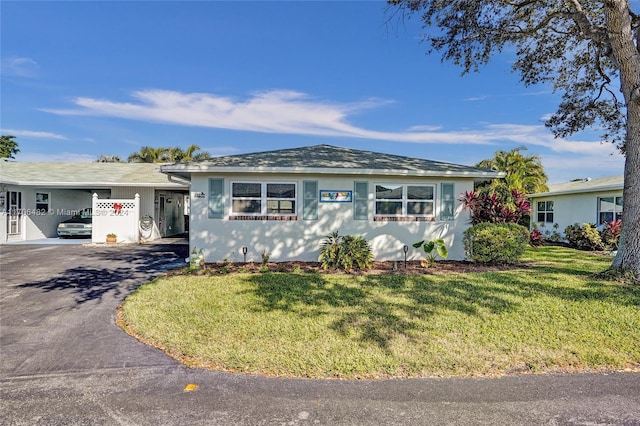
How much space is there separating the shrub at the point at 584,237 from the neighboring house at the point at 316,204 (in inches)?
286

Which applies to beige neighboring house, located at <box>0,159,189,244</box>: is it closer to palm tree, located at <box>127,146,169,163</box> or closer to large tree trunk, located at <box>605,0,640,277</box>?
palm tree, located at <box>127,146,169,163</box>

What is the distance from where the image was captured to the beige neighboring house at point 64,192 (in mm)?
15195

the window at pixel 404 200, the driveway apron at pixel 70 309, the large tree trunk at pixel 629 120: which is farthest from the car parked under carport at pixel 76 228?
the large tree trunk at pixel 629 120

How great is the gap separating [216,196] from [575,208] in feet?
56.4

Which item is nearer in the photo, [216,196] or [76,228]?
[216,196]

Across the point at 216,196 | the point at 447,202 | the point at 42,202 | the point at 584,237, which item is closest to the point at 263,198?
the point at 216,196

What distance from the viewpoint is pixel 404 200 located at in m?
10.5

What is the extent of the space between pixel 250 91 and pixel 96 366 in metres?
15.0

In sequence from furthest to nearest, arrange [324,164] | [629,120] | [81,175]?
1. [81,175]
2. [324,164]
3. [629,120]

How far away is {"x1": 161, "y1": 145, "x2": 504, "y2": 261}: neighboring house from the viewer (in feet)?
32.6

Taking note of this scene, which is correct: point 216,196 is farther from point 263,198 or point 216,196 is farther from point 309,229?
point 309,229

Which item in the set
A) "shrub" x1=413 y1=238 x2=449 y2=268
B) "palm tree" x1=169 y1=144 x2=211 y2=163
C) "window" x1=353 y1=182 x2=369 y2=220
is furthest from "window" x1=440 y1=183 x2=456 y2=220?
"palm tree" x1=169 y1=144 x2=211 y2=163

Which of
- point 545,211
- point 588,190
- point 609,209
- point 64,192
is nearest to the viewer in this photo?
point 609,209

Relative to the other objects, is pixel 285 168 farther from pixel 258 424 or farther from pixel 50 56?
pixel 50 56
